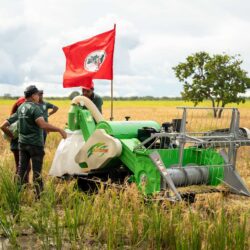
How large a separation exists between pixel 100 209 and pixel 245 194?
248 cm

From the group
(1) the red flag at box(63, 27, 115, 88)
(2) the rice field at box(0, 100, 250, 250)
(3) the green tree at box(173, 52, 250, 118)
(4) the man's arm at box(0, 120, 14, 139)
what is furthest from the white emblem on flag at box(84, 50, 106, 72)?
(3) the green tree at box(173, 52, 250, 118)

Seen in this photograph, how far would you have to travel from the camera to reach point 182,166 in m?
6.95

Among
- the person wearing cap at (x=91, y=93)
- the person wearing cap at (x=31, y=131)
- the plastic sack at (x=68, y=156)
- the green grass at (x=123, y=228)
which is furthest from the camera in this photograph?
the person wearing cap at (x=91, y=93)

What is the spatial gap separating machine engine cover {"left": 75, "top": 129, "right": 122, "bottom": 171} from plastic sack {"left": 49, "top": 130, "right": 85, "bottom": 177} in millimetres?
284

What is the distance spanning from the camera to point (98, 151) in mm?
7379

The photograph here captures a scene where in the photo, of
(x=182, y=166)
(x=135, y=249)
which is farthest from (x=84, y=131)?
(x=135, y=249)

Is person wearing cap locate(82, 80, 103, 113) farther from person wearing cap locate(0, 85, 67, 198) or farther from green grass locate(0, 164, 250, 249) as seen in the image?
green grass locate(0, 164, 250, 249)

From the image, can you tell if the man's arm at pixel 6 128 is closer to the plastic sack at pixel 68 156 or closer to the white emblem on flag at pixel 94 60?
the plastic sack at pixel 68 156

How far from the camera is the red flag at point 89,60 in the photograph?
8.85 meters

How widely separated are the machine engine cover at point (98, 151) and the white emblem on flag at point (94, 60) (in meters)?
1.75

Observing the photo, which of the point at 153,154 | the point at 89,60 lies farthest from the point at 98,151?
the point at 89,60

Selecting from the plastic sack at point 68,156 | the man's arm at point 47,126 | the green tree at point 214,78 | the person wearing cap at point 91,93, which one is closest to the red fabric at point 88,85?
the person wearing cap at point 91,93

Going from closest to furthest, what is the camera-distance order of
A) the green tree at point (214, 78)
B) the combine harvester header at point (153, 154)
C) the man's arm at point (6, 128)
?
the combine harvester header at point (153, 154)
the man's arm at point (6, 128)
the green tree at point (214, 78)

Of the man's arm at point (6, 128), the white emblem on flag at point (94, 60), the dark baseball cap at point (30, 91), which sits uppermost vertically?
the white emblem on flag at point (94, 60)
